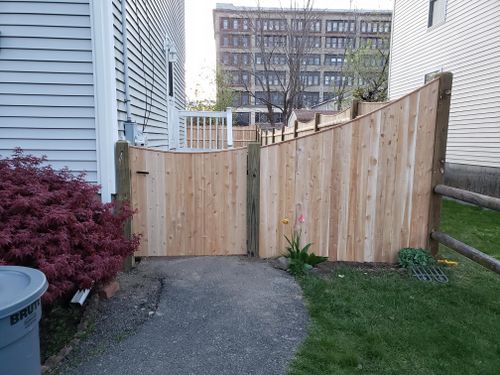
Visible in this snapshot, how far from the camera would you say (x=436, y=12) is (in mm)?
11695

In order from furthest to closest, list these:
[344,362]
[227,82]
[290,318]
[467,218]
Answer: [227,82] → [467,218] → [290,318] → [344,362]

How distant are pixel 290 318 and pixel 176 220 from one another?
1.99m

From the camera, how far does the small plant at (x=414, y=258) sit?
4.41 metres

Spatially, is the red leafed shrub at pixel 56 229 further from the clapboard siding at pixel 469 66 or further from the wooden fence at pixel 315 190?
the clapboard siding at pixel 469 66

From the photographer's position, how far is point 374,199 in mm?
4535

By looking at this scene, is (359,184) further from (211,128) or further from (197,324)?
(211,128)

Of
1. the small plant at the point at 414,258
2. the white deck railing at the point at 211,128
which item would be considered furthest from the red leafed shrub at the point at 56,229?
the white deck railing at the point at 211,128

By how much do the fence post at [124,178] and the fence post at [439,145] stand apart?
3.56 meters

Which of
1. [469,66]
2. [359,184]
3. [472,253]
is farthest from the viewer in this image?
[469,66]

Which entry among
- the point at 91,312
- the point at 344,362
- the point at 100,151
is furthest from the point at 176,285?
the point at 344,362

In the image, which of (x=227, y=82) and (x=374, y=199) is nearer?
(x=374, y=199)

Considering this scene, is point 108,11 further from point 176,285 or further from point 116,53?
point 176,285

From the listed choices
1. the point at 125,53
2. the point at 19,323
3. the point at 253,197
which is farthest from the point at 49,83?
the point at 19,323

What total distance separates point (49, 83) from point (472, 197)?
4.52 metres
